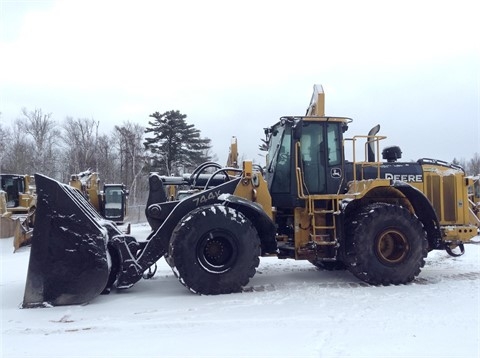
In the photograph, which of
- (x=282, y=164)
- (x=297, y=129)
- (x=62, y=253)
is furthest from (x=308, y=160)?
(x=62, y=253)

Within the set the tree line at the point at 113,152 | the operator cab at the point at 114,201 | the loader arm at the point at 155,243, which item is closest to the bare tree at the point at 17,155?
the tree line at the point at 113,152

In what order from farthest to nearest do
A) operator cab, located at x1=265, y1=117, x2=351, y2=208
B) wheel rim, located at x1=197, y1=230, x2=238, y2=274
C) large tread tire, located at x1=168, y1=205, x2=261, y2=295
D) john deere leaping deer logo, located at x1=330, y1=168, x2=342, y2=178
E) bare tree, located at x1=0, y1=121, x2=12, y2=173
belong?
bare tree, located at x1=0, y1=121, x2=12, y2=173
john deere leaping deer logo, located at x1=330, y1=168, x2=342, y2=178
operator cab, located at x1=265, y1=117, x2=351, y2=208
wheel rim, located at x1=197, y1=230, x2=238, y2=274
large tread tire, located at x1=168, y1=205, x2=261, y2=295

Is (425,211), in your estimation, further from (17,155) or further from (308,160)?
(17,155)

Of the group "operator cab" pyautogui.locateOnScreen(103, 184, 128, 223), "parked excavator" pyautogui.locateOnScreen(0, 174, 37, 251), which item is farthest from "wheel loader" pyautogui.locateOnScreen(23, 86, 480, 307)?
"operator cab" pyautogui.locateOnScreen(103, 184, 128, 223)

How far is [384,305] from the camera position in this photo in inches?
243

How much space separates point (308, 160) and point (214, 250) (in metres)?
2.32

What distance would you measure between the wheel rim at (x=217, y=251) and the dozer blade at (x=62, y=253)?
4.47ft

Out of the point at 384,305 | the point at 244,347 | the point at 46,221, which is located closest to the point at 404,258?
the point at 384,305

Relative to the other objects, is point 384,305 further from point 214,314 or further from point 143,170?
point 143,170

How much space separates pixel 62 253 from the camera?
632cm

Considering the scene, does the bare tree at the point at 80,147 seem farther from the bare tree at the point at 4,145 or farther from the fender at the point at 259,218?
the fender at the point at 259,218

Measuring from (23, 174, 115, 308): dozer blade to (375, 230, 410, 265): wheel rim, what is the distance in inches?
167

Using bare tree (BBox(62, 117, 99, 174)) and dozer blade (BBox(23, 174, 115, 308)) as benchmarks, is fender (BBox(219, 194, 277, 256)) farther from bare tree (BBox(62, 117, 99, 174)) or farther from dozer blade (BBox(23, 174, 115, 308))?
bare tree (BBox(62, 117, 99, 174))

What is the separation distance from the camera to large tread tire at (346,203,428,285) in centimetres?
750
